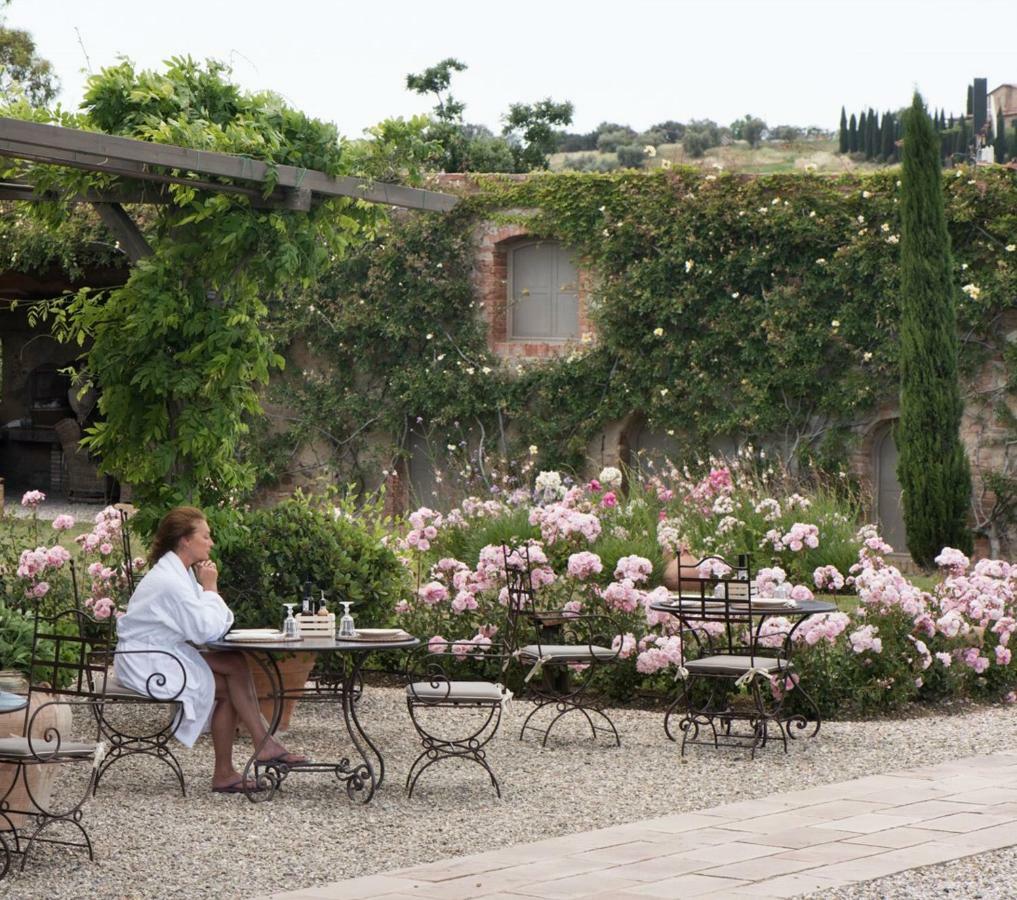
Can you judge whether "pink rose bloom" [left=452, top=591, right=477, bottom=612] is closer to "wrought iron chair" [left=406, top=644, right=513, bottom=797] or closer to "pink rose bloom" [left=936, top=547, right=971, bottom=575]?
"wrought iron chair" [left=406, top=644, right=513, bottom=797]

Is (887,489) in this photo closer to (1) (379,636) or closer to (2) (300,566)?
(2) (300,566)

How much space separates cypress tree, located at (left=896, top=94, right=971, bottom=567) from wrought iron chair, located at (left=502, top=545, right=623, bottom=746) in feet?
19.7

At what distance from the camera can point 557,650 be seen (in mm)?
7629

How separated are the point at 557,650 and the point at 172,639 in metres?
2.03

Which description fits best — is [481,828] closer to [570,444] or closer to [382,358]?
[570,444]

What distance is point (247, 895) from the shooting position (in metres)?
4.71

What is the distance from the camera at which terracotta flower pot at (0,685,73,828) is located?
5.25 m

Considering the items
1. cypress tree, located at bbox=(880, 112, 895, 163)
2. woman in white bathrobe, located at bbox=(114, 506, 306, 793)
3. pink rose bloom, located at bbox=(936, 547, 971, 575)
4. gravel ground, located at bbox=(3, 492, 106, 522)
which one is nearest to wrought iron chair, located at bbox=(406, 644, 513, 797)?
woman in white bathrobe, located at bbox=(114, 506, 306, 793)

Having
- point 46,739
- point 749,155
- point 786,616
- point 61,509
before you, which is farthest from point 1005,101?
point 46,739

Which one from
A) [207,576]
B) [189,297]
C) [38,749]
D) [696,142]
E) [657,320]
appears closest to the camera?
[38,749]

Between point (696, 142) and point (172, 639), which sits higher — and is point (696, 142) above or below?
above

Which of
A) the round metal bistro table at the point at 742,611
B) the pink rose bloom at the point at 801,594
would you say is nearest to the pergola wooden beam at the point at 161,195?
the round metal bistro table at the point at 742,611

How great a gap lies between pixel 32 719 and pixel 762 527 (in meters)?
6.99

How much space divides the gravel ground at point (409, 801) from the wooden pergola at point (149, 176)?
254 centimetres
